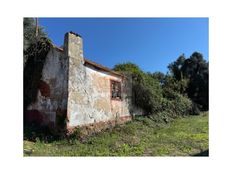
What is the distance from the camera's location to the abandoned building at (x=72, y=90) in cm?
1300

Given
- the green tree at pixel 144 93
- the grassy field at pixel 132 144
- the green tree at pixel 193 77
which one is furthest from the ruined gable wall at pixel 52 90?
the green tree at pixel 193 77

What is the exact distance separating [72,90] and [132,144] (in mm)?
3569

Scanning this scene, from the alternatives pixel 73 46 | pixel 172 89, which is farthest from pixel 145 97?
pixel 73 46

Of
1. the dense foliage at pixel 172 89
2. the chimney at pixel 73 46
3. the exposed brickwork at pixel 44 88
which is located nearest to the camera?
the chimney at pixel 73 46

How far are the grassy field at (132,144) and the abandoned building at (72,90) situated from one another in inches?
42.1

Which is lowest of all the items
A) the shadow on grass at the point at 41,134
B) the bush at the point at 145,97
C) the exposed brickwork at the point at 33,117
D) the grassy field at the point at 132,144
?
the grassy field at the point at 132,144

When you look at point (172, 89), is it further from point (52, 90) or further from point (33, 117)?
point (33, 117)

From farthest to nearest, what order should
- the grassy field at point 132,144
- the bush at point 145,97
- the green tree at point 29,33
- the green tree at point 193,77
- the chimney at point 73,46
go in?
the green tree at point 193,77 → the bush at point 145,97 → the green tree at point 29,33 → the chimney at point 73,46 → the grassy field at point 132,144

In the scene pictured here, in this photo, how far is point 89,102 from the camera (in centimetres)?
1413

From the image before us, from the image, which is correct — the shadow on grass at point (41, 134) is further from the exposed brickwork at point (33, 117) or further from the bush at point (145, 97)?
the bush at point (145, 97)

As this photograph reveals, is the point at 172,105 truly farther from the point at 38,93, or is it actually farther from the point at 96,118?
the point at 38,93

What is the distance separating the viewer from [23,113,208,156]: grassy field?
10742mm
